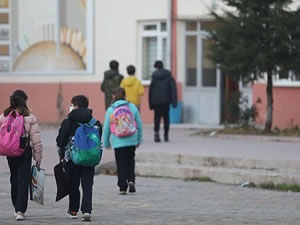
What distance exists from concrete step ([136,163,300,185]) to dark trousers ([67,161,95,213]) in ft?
15.1

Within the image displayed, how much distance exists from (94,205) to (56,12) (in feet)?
53.2

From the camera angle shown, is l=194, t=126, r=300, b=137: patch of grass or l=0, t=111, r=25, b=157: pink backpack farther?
l=194, t=126, r=300, b=137: patch of grass

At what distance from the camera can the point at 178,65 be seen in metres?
27.8

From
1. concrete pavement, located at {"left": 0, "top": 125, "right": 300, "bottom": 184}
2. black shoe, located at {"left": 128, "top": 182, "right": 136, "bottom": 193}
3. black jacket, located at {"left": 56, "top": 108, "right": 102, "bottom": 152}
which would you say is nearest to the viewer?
black jacket, located at {"left": 56, "top": 108, "right": 102, "bottom": 152}

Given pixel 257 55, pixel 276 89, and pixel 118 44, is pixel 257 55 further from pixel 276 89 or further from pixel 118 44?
pixel 118 44

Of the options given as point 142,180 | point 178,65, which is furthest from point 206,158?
point 178,65

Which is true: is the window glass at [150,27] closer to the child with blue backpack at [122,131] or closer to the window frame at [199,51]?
the window frame at [199,51]

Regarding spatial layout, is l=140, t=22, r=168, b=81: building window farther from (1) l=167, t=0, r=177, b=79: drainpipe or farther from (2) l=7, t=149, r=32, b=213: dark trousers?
(2) l=7, t=149, r=32, b=213: dark trousers

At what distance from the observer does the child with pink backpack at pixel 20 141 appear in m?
11.8

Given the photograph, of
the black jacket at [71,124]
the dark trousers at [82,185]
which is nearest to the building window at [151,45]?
the dark trousers at [82,185]

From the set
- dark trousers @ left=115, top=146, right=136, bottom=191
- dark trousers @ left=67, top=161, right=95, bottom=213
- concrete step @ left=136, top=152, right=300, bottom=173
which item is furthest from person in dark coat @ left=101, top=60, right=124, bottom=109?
dark trousers @ left=67, top=161, right=95, bottom=213

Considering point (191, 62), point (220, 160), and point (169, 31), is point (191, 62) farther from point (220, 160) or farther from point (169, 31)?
point (220, 160)

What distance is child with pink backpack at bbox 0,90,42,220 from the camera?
1184 cm

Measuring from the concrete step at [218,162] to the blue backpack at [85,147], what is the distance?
17.8 feet
